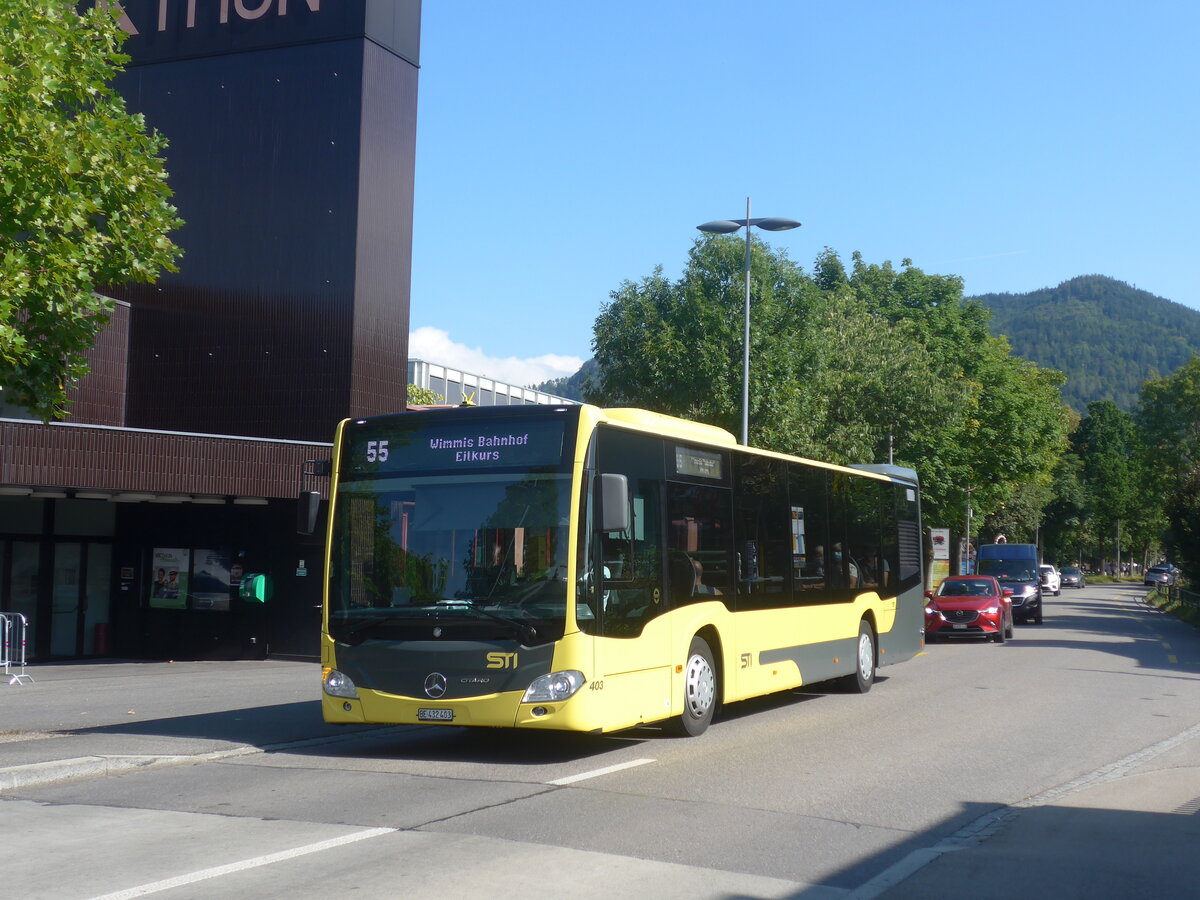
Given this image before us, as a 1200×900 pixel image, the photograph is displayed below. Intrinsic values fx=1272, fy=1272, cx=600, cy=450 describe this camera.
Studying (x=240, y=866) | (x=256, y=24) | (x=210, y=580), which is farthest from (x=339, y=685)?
(x=256, y=24)

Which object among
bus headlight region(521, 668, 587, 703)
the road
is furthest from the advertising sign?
bus headlight region(521, 668, 587, 703)

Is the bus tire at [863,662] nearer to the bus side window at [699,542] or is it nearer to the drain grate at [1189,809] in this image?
the bus side window at [699,542]

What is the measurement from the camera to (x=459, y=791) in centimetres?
905

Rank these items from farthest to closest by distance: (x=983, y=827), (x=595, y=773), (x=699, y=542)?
(x=699, y=542), (x=595, y=773), (x=983, y=827)

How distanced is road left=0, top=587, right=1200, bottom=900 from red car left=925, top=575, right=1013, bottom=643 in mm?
14163

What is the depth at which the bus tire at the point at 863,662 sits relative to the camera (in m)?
16.8

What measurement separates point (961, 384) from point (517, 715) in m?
37.3

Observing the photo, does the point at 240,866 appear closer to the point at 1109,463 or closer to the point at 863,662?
the point at 863,662

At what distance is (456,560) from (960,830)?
4.53 meters

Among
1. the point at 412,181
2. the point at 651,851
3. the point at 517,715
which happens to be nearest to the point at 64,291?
the point at 517,715

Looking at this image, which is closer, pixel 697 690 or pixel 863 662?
pixel 697 690

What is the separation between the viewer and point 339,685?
10.8m

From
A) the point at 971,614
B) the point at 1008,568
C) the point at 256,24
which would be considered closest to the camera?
the point at 256,24

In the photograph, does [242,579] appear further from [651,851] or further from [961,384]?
[961,384]
